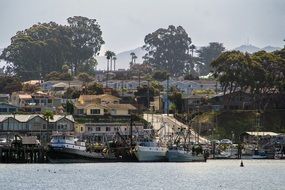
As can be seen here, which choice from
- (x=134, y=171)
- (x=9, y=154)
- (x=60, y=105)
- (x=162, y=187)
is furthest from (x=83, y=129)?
(x=162, y=187)

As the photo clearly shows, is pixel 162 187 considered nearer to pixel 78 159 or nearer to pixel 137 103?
pixel 78 159

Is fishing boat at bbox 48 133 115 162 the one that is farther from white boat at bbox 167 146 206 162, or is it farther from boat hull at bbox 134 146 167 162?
white boat at bbox 167 146 206 162

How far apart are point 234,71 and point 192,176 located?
61.1m

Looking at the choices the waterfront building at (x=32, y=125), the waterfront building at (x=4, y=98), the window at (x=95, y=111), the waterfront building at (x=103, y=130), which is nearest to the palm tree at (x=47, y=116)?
the waterfront building at (x=32, y=125)

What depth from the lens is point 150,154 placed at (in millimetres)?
133250

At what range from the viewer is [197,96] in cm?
18750

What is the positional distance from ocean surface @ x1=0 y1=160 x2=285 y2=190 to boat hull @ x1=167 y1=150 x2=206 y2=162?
1.81 meters

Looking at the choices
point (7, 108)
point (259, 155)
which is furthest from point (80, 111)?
point (259, 155)

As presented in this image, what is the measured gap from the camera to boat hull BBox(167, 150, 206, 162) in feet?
443

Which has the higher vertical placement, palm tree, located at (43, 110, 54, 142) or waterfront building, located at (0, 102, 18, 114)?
waterfront building, located at (0, 102, 18, 114)

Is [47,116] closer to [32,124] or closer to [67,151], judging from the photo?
[32,124]

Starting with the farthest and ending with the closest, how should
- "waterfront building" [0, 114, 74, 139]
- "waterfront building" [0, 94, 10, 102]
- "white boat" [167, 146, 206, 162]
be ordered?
"waterfront building" [0, 94, 10, 102] → "waterfront building" [0, 114, 74, 139] → "white boat" [167, 146, 206, 162]

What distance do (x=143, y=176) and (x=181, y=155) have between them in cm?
2795

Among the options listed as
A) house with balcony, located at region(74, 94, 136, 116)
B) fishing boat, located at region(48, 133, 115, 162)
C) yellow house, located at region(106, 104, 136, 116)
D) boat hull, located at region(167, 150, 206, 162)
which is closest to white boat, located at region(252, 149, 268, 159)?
boat hull, located at region(167, 150, 206, 162)
